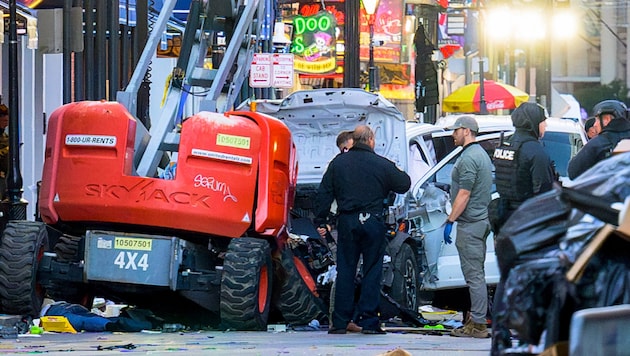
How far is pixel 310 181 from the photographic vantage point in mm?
15766

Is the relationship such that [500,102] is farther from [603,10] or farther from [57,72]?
[603,10]

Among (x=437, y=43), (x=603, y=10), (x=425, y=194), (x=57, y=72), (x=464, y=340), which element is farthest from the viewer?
(x=603, y=10)

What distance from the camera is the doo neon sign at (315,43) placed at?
3347 centimetres

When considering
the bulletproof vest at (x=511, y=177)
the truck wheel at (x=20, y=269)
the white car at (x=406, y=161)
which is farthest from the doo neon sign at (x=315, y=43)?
the bulletproof vest at (x=511, y=177)

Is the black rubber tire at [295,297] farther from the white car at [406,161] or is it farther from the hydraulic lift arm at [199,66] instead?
the hydraulic lift arm at [199,66]

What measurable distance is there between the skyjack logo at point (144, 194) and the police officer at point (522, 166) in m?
2.50

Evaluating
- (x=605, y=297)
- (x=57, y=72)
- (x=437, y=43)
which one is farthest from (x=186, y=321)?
(x=437, y=43)

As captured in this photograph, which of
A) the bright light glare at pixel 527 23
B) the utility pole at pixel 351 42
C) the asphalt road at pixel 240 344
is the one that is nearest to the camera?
the asphalt road at pixel 240 344

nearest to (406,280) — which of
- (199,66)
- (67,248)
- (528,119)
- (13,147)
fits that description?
(199,66)

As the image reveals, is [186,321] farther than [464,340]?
Yes

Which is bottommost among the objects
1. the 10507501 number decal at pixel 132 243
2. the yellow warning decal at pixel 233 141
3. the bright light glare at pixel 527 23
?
the 10507501 number decal at pixel 132 243

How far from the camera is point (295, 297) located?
44.5ft

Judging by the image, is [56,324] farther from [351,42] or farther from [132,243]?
[351,42]

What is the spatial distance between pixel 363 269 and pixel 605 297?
727 cm
